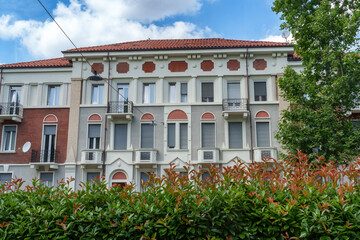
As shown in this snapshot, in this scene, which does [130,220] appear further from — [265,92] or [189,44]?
[189,44]

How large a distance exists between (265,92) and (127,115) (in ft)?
28.9

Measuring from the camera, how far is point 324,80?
15.0m

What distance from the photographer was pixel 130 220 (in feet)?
15.0

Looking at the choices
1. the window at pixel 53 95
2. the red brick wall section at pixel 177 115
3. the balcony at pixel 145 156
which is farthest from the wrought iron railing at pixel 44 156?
the red brick wall section at pixel 177 115

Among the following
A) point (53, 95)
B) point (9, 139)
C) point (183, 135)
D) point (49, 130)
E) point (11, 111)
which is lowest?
point (9, 139)

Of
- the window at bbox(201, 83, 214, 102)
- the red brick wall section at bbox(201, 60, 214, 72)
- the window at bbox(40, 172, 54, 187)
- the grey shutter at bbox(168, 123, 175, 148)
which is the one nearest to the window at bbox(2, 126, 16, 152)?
the window at bbox(40, 172, 54, 187)

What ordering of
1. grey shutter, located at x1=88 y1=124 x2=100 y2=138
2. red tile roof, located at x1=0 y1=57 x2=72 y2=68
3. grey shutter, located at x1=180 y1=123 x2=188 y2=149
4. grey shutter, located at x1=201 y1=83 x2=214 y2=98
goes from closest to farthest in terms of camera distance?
1. grey shutter, located at x1=180 y1=123 x2=188 y2=149
2. grey shutter, located at x1=88 y1=124 x2=100 y2=138
3. grey shutter, located at x1=201 y1=83 x2=214 y2=98
4. red tile roof, located at x1=0 y1=57 x2=72 y2=68

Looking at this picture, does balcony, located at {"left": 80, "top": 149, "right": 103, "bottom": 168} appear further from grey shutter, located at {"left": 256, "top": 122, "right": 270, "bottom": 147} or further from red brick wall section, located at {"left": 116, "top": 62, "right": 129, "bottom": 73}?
grey shutter, located at {"left": 256, "top": 122, "right": 270, "bottom": 147}

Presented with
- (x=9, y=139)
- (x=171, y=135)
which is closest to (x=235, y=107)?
(x=171, y=135)

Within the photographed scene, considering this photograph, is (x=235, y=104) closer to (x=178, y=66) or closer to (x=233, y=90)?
(x=233, y=90)

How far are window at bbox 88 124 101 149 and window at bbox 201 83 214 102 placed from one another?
6.92 metres

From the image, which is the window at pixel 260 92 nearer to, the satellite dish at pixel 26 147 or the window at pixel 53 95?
the window at pixel 53 95

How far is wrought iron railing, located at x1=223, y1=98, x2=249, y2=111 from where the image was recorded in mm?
22109

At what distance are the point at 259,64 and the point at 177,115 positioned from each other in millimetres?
6178
